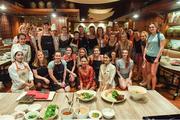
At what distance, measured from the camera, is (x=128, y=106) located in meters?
1.75

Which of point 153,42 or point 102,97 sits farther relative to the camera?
point 153,42

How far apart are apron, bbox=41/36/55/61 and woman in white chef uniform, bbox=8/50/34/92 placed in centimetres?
134

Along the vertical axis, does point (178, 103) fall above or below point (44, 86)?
below

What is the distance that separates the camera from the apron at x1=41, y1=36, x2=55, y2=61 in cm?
409

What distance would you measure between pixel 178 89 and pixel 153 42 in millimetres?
1175

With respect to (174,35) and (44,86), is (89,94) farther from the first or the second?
(174,35)

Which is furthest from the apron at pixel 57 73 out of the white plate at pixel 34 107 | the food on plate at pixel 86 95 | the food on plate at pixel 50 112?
the food on plate at pixel 50 112

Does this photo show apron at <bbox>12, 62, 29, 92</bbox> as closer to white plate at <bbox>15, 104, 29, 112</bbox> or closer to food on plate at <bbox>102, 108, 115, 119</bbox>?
white plate at <bbox>15, 104, 29, 112</bbox>

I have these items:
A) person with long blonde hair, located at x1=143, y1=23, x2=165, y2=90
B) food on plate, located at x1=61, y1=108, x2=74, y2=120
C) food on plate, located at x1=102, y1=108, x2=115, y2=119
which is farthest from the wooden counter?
person with long blonde hair, located at x1=143, y1=23, x2=165, y2=90

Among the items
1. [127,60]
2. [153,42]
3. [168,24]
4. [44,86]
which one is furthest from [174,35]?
[44,86]

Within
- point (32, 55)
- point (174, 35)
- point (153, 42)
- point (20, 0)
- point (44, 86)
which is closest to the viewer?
point (44, 86)

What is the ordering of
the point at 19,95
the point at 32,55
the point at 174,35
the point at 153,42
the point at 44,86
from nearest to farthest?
the point at 19,95
the point at 44,86
the point at 153,42
the point at 32,55
the point at 174,35

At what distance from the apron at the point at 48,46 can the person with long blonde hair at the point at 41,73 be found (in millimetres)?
853

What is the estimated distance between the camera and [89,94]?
6.36ft
